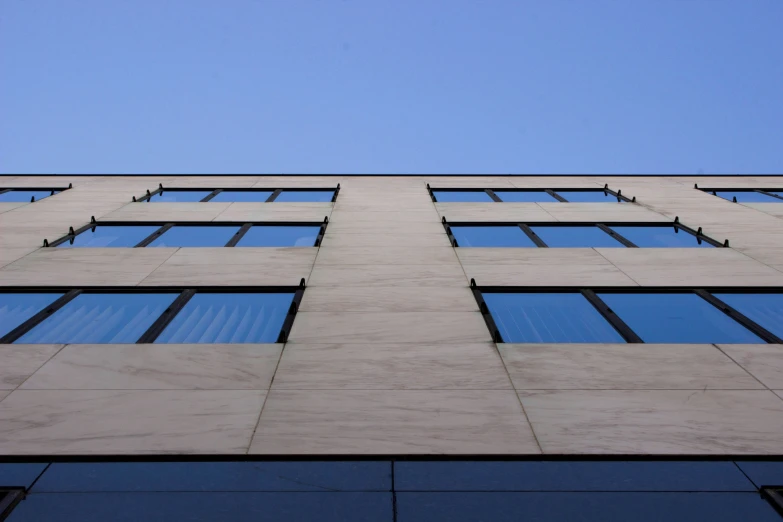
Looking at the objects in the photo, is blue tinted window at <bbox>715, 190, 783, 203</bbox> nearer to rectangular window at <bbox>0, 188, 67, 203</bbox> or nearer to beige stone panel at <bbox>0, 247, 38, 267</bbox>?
beige stone panel at <bbox>0, 247, 38, 267</bbox>

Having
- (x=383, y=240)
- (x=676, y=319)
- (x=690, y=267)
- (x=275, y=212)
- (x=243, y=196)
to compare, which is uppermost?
(x=243, y=196)

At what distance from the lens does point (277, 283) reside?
9812mm

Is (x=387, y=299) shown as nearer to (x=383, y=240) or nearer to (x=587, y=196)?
(x=383, y=240)

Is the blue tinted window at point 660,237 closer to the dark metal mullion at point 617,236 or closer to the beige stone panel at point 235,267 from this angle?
the dark metal mullion at point 617,236

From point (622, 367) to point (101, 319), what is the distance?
272 inches

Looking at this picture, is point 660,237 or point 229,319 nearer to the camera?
point 229,319

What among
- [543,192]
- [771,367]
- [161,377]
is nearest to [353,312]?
[161,377]

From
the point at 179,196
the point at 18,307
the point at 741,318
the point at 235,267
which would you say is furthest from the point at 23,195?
the point at 741,318

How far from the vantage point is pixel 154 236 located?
12.6 m

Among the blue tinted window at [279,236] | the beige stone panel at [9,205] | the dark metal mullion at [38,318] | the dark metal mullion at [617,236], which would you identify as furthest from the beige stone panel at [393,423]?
the beige stone panel at [9,205]

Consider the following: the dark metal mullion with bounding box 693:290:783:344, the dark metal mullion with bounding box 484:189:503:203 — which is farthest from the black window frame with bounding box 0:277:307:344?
the dark metal mullion with bounding box 484:189:503:203

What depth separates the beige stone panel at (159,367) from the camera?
6.69 metres

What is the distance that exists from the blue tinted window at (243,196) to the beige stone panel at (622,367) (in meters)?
10.4
